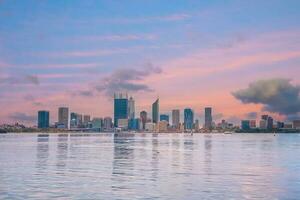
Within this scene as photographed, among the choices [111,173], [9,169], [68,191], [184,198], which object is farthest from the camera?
[9,169]

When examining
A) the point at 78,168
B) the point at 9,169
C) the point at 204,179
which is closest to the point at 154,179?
the point at 204,179

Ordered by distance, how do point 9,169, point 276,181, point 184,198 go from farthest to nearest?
point 9,169
point 276,181
point 184,198

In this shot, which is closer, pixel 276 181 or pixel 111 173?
pixel 276 181

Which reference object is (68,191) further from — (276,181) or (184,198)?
(276,181)

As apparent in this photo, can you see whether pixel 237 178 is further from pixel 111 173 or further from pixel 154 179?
pixel 111 173

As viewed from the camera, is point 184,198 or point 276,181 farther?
point 276,181

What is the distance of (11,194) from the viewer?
3020 cm

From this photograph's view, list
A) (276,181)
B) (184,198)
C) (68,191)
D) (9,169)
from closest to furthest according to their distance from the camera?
(184,198) < (68,191) < (276,181) < (9,169)

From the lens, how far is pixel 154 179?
39.2m

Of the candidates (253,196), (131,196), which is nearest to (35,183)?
(131,196)

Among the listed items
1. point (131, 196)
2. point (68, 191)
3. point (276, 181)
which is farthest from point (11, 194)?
point (276, 181)

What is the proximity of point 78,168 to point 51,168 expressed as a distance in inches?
117

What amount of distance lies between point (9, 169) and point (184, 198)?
80.8ft

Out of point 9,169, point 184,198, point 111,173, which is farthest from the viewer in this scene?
point 9,169
